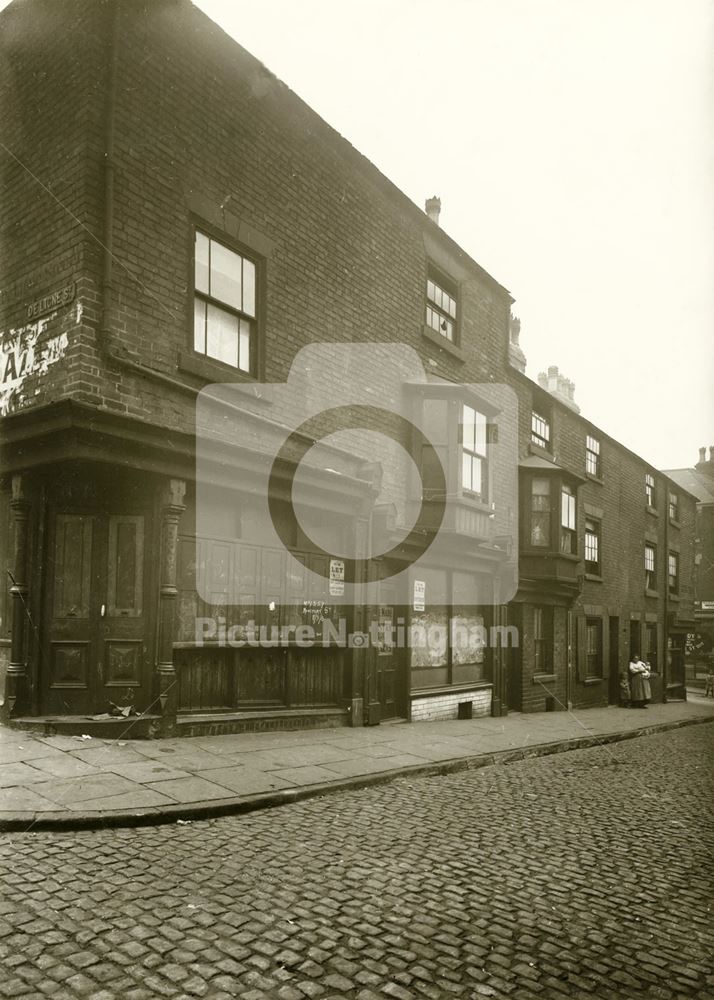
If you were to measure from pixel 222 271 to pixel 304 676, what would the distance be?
5.45 meters

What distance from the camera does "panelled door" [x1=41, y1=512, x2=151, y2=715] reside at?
26.6 ft

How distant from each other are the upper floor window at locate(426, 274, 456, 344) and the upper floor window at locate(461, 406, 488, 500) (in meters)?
1.62

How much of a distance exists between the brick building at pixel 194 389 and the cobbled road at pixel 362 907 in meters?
3.26

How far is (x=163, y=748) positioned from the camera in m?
7.75

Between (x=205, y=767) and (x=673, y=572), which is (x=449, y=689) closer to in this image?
(x=205, y=767)

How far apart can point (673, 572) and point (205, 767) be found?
24.5m

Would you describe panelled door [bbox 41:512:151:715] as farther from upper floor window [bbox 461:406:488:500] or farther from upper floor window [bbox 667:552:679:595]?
upper floor window [bbox 667:552:679:595]

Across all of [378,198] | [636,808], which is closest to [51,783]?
[636,808]

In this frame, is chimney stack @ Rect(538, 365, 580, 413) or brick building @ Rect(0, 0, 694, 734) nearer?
brick building @ Rect(0, 0, 694, 734)

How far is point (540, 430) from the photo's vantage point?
18344 mm

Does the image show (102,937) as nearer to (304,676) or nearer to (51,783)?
(51,783)

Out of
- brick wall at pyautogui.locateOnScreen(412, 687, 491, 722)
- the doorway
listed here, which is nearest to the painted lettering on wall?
brick wall at pyautogui.locateOnScreen(412, 687, 491, 722)

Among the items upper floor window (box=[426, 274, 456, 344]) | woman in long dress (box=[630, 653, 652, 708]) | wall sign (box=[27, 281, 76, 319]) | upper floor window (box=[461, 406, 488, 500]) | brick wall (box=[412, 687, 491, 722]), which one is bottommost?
woman in long dress (box=[630, 653, 652, 708])

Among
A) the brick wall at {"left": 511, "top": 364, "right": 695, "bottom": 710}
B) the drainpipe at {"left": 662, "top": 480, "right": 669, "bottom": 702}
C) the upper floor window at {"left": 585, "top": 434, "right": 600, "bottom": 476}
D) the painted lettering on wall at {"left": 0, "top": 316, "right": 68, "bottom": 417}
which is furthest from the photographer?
the drainpipe at {"left": 662, "top": 480, "right": 669, "bottom": 702}
